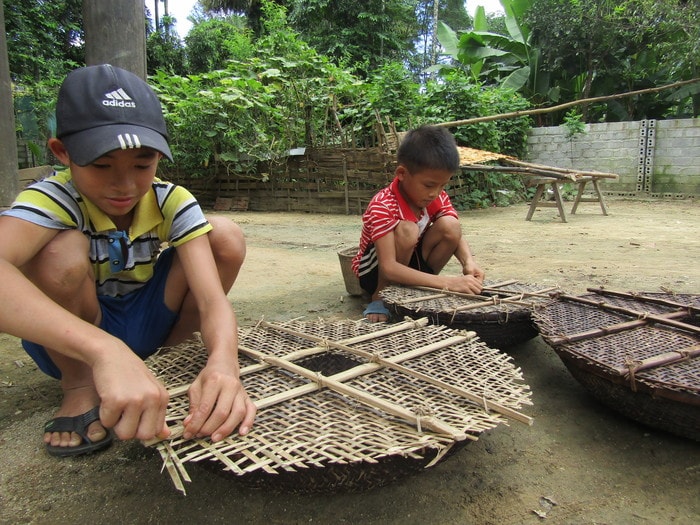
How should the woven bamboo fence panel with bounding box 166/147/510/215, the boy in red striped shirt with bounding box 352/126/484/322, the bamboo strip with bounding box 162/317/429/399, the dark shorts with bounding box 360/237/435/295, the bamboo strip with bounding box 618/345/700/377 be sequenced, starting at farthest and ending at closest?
the woven bamboo fence panel with bounding box 166/147/510/215 → the dark shorts with bounding box 360/237/435/295 → the boy in red striped shirt with bounding box 352/126/484/322 → the bamboo strip with bounding box 618/345/700/377 → the bamboo strip with bounding box 162/317/429/399

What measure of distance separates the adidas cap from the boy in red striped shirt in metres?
1.27

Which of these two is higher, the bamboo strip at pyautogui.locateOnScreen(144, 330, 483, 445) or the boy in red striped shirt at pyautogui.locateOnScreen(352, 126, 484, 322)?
the boy in red striped shirt at pyautogui.locateOnScreen(352, 126, 484, 322)

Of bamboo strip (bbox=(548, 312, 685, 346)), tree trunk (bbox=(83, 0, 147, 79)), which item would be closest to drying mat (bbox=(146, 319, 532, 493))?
bamboo strip (bbox=(548, 312, 685, 346))

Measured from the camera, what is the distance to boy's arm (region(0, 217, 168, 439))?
37.6 inches

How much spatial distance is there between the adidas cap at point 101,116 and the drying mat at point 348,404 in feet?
1.99

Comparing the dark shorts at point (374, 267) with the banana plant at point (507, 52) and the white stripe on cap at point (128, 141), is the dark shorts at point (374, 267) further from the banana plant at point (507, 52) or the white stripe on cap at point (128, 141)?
the banana plant at point (507, 52)

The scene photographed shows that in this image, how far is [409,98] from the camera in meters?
8.21

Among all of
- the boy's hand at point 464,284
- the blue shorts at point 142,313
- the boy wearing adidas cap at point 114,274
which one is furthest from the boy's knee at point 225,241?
the boy's hand at point 464,284

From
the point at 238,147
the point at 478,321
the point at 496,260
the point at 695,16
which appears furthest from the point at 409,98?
the point at 478,321

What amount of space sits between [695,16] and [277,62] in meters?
7.89

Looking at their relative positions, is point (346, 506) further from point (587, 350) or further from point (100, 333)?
point (587, 350)

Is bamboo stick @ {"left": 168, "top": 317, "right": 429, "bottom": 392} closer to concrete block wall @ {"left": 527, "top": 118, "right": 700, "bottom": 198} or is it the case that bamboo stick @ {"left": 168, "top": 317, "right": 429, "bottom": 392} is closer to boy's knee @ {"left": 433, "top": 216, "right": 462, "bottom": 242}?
boy's knee @ {"left": 433, "top": 216, "right": 462, "bottom": 242}

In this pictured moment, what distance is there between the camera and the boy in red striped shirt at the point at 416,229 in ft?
7.38

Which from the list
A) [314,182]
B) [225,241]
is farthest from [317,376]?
[314,182]
